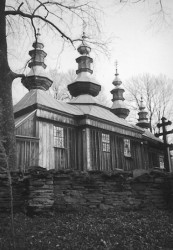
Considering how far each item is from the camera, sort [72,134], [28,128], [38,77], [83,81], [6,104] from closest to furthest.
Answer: [6,104] → [28,128] → [72,134] → [38,77] → [83,81]

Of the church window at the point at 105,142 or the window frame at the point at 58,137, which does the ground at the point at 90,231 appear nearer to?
the window frame at the point at 58,137

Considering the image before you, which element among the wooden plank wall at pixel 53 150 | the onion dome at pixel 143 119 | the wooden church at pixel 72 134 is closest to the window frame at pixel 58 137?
the wooden church at pixel 72 134

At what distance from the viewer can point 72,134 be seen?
634 inches

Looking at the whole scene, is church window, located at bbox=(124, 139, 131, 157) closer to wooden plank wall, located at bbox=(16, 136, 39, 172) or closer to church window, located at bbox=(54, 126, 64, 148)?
Answer: church window, located at bbox=(54, 126, 64, 148)

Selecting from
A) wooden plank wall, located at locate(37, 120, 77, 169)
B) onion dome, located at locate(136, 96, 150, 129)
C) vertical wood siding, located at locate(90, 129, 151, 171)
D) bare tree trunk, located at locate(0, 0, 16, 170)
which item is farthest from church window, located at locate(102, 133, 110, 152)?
onion dome, located at locate(136, 96, 150, 129)

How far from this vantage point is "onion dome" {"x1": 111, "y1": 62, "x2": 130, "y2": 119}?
2922 cm

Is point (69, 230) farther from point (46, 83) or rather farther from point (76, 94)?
point (76, 94)

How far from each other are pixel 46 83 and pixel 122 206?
46.7 feet

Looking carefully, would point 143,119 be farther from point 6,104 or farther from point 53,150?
point 6,104

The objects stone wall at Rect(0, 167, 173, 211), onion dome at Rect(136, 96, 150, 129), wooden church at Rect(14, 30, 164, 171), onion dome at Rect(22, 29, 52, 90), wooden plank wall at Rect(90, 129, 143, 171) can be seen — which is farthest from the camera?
onion dome at Rect(136, 96, 150, 129)

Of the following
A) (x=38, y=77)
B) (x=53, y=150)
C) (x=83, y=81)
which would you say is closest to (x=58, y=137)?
(x=53, y=150)

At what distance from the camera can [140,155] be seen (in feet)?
63.7

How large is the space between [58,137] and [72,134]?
44.3 inches

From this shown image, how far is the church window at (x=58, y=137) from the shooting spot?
49.5 feet
